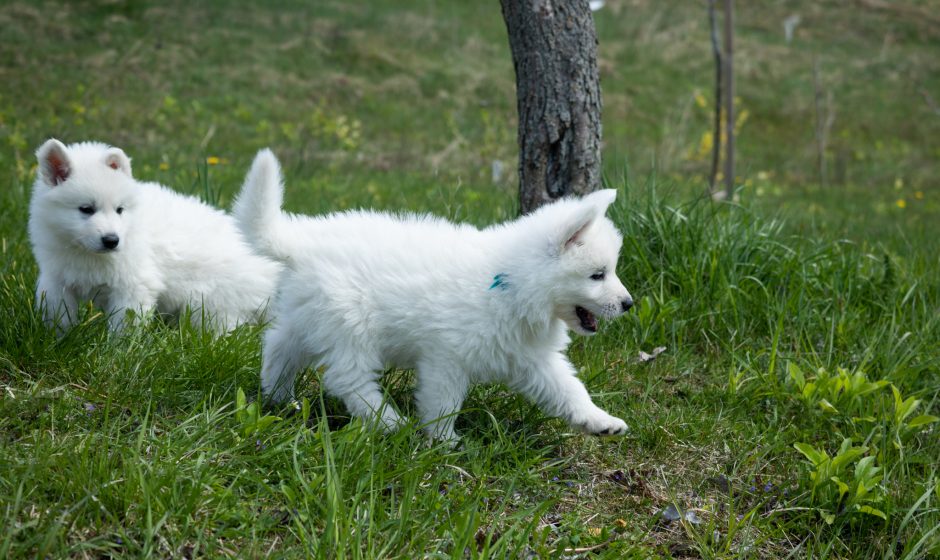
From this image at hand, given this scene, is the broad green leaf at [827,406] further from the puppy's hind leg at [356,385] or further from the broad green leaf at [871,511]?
the puppy's hind leg at [356,385]

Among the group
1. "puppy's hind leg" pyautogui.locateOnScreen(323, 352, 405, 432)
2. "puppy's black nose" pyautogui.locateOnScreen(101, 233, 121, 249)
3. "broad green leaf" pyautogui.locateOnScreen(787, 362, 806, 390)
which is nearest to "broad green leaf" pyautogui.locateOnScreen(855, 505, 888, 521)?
"broad green leaf" pyautogui.locateOnScreen(787, 362, 806, 390)

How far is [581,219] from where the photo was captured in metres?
3.11

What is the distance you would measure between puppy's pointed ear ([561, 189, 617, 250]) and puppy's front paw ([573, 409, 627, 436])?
2.24ft

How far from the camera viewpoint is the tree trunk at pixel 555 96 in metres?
4.63

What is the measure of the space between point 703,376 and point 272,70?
15.1 metres

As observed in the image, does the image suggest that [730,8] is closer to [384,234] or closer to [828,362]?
[828,362]

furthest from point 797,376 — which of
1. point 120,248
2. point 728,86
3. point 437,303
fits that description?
point 728,86

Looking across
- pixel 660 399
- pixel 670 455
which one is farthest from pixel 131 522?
pixel 660 399

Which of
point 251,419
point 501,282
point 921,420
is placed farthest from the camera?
point 921,420

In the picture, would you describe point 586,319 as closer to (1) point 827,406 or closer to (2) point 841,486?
(2) point 841,486

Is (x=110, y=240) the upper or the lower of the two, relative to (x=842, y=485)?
upper

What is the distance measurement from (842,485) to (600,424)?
97cm

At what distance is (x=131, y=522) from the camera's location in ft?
→ 7.95

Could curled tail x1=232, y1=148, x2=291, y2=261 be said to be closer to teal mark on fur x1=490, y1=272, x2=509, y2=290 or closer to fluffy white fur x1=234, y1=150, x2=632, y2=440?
fluffy white fur x1=234, y1=150, x2=632, y2=440
